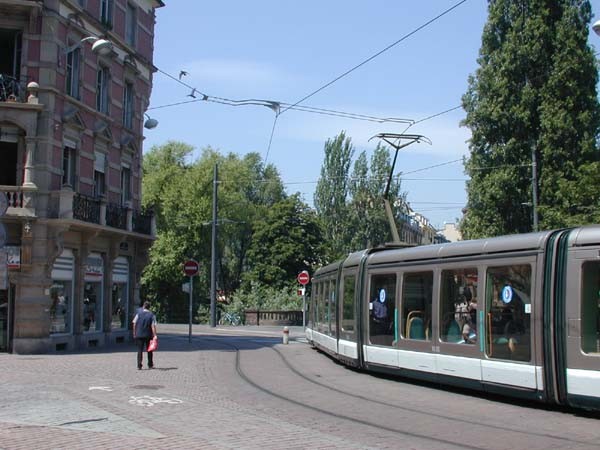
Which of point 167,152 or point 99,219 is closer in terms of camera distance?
point 99,219

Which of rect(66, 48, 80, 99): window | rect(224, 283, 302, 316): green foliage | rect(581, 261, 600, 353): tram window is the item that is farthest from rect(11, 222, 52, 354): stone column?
rect(224, 283, 302, 316): green foliage

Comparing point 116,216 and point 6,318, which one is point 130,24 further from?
point 6,318

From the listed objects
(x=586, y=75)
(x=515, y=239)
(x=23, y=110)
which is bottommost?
(x=515, y=239)

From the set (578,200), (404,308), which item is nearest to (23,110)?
(404,308)

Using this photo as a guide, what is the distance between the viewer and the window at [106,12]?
87.4 feet

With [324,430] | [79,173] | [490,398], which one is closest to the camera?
[324,430]

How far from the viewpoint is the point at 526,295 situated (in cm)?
1179

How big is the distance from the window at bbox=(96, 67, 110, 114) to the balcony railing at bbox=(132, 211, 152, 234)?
417 cm

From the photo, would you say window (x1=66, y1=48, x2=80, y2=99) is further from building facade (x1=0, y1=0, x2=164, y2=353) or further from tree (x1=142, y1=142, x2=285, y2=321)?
tree (x1=142, y1=142, x2=285, y2=321)

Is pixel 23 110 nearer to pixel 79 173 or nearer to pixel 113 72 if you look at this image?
pixel 79 173

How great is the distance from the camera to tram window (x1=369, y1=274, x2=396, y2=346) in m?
15.6

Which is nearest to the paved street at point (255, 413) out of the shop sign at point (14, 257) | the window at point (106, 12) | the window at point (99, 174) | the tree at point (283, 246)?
the shop sign at point (14, 257)

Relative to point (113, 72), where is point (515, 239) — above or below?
below

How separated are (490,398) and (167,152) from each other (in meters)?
53.2
